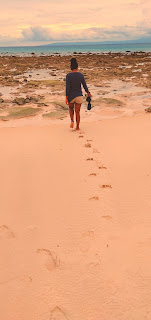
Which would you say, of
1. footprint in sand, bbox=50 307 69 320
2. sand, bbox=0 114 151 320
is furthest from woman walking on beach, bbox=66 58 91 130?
footprint in sand, bbox=50 307 69 320

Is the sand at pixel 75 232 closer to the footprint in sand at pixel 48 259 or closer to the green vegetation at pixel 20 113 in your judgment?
the footprint in sand at pixel 48 259

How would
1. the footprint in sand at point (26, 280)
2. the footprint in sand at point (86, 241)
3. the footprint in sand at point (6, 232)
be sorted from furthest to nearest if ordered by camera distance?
the footprint in sand at point (6, 232)
the footprint in sand at point (86, 241)
the footprint in sand at point (26, 280)

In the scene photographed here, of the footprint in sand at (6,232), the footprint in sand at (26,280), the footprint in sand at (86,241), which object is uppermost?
the footprint in sand at (86,241)

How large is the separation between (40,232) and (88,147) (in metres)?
3.20

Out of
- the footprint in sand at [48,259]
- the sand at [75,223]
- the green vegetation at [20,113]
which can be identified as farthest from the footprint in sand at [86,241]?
the green vegetation at [20,113]

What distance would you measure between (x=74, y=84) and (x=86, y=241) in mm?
4699

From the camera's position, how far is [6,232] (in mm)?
3205

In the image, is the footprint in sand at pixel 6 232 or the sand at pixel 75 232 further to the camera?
the footprint in sand at pixel 6 232

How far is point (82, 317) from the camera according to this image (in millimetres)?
2141

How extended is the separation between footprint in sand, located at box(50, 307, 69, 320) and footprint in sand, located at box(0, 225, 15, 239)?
1.15 meters

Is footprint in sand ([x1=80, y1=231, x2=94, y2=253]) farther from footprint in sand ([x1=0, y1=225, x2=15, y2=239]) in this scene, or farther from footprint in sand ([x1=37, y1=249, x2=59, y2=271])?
footprint in sand ([x1=0, y1=225, x2=15, y2=239])

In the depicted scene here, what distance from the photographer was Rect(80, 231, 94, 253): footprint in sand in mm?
2871

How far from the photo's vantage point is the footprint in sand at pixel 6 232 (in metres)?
3.13

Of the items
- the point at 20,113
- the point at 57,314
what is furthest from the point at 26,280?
the point at 20,113
